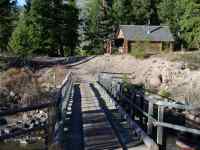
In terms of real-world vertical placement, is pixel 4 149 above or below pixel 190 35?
below

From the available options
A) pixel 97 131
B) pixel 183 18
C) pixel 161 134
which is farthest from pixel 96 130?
pixel 183 18

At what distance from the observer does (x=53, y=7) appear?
74.8 meters

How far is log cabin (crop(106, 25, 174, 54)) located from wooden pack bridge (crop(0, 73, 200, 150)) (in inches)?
2041

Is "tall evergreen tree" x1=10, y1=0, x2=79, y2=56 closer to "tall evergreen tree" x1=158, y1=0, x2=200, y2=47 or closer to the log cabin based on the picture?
the log cabin

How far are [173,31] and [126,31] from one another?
40.7 ft

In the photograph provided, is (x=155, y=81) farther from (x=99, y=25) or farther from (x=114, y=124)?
(x=99, y=25)

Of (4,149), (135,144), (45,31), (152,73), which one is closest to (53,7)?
(45,31)

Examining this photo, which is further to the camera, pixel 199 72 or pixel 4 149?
pixel 199 72

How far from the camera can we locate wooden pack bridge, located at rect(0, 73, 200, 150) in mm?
11945

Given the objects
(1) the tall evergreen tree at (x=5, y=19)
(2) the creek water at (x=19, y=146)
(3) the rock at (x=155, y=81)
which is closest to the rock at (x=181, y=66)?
(3) the rock at (x=155, y=81)

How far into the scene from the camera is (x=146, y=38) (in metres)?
73.7

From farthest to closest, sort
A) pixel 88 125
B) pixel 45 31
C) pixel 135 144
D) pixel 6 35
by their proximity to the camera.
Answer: pixel 6 35 < pixel 45 31 < pixel 88 125 < pixel 135 144

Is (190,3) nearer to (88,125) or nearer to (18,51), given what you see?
(18,51)

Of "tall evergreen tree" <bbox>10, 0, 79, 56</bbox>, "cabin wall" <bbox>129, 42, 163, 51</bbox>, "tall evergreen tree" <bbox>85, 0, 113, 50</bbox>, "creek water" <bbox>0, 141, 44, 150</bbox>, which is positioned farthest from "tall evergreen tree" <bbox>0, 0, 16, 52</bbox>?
"creek water" <bbox>0, 141, 44, 150</bbox>
